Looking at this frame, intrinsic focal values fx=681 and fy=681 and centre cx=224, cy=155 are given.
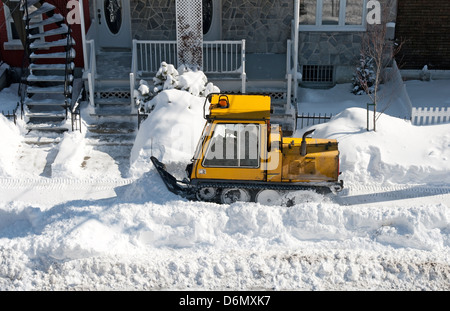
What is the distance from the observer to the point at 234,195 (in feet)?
38.4

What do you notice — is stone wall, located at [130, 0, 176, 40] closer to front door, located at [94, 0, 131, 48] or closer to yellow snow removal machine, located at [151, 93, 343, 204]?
front door, located at [94, 0, 131, 48]

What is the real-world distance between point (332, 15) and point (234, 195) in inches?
319

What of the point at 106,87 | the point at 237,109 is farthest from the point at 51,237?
the point at 106,87

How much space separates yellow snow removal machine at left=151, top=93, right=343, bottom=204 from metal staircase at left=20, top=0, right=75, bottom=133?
5592 millimetres

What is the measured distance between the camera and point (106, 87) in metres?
17.1

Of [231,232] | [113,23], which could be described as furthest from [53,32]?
[231,232]

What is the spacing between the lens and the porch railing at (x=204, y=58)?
1666cm

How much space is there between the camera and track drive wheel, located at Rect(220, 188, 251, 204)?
11.7 metres

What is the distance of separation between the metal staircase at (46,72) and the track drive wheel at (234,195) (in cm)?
561

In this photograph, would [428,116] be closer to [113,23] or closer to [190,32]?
[190,32]

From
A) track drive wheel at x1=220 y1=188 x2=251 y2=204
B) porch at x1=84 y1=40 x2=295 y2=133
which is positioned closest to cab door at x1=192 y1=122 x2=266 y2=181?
track drive wheel at x1=220 y1=188 x2=251 y2=204

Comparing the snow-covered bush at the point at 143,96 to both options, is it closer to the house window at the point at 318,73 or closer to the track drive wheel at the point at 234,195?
the track drive wheel at the point at 234,195

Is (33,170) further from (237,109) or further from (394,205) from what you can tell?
(394,205)

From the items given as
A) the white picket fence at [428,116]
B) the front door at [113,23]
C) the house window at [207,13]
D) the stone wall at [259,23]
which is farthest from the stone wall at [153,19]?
the white picket fence at [428,116]
